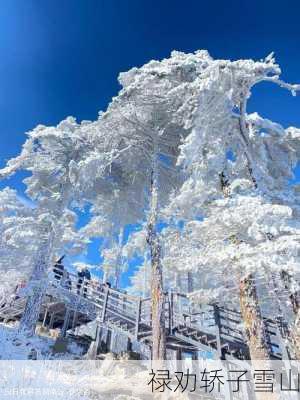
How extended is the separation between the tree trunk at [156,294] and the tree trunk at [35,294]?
6.07m

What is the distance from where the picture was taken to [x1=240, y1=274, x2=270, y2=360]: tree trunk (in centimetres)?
799

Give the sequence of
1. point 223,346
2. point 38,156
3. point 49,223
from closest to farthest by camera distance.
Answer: point 223,346
point 49,223
point 38,156

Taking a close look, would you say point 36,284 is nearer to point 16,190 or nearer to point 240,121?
point 16,190

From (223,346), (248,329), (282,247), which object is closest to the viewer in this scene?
(282,247)

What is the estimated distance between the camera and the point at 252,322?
841 cm

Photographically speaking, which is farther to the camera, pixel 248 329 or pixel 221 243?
pixel 221 243

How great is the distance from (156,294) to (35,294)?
6914mm

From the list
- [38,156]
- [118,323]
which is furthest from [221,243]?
[38,156]

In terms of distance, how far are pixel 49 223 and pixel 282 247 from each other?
13080mm

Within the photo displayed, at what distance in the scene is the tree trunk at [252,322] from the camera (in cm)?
799

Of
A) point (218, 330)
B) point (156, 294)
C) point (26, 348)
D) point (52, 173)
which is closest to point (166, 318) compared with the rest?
point (156, 294)

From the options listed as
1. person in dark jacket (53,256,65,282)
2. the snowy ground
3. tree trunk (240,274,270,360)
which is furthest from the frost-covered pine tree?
tree trunk (240,274,270,360)

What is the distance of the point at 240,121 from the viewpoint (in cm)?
1117

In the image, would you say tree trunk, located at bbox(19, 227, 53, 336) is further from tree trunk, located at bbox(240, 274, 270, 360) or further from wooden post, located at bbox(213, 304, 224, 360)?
tree trunk, located at bbox(240, 274, 270, 360)
